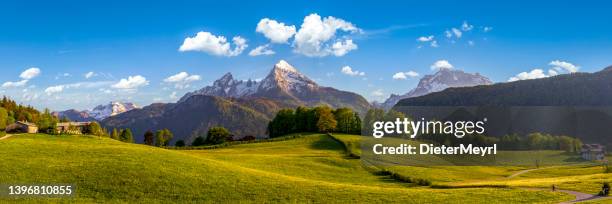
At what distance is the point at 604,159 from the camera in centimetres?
14762

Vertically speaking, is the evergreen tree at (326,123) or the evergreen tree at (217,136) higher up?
the evergreen tree at (326,123)

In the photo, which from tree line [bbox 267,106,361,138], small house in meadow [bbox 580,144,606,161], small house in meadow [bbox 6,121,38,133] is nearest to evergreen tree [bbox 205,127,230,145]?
tree line [bbox 267,106,361,138]

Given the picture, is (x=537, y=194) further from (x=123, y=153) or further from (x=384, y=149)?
(x=123, y=153)

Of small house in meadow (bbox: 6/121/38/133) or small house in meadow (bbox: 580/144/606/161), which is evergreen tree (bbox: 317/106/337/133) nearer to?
small house in meadow (bbox: 580/144/606/161)

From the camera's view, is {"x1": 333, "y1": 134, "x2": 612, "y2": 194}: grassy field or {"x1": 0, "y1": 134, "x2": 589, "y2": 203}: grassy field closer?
{"x1": 0, "y1": 134, "x2": 589, "y2": 203}: grassy field

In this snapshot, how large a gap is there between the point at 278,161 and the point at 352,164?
14.8 metres

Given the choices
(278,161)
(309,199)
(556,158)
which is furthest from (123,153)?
(556,158)

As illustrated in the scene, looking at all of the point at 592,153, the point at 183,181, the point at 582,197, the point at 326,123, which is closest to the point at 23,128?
the point at 183,181

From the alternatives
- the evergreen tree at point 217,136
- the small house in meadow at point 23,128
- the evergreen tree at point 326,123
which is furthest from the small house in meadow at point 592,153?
the small house in meadow at point 23,128

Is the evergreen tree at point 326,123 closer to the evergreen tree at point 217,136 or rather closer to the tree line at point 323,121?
the tree line at point 323,121

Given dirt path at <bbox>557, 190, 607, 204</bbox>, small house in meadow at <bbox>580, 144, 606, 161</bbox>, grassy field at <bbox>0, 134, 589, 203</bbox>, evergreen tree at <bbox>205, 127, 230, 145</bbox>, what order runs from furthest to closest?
evergreen tree at <bbox>205, 127, 230, 145</bbox> < small house in meadow at <bbox>580, 144, 606, 161</bbox> < grassy field at <bbox>0, 134, 589, 203</bbox> < dirt path at <bbox>557, 190, 607, 204</bbox>

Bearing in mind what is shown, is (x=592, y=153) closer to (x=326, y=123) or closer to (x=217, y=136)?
(x=326, y=123)

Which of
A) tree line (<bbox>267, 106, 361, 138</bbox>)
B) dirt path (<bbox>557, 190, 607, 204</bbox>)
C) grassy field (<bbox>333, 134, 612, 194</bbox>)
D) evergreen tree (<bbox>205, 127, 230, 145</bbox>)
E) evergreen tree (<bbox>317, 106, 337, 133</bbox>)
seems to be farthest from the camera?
evergreen tree (<bbox>205, 127, 230, 145</bbox>)

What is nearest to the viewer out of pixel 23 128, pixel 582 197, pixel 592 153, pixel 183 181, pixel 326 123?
pixel 582 197
